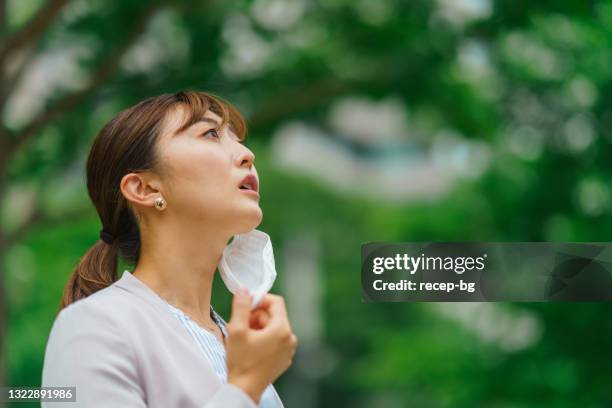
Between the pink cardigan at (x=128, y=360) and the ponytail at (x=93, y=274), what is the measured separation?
0.21 m

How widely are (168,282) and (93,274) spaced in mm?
197

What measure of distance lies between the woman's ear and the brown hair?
2 cm

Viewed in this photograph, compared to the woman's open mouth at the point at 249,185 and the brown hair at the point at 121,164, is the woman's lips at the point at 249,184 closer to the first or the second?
the woman's open mouth at the point at 249,185

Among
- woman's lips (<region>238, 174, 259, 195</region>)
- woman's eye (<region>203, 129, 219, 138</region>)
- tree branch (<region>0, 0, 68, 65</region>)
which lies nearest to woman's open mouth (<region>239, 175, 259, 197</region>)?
woman's lips (<region>238, 174, 259, 195</region>)

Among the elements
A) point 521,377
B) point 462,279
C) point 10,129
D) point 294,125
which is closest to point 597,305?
point 521,377

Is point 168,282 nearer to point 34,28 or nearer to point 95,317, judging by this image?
point 95,317

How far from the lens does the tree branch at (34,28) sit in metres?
4.86

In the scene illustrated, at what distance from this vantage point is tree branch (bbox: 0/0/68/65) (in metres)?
4.86

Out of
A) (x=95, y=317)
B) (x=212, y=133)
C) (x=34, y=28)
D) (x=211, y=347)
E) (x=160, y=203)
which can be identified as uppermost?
(x=34, y=28)

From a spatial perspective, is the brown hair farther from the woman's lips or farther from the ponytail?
the woman's lips

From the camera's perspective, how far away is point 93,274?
1.91 meters

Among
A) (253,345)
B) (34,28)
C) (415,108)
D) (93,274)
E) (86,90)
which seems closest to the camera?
(253,345)

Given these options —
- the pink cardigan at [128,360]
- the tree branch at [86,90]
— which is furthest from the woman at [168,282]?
the tree branch at [86,90]

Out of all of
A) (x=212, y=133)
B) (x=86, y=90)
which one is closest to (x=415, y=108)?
(x=86, y=90)
